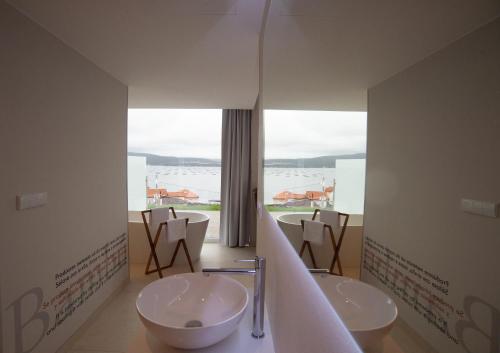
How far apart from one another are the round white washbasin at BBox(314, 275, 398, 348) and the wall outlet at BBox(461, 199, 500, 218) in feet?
0.50

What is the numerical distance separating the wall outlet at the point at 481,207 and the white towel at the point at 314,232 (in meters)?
0.28

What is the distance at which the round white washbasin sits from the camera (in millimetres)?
292

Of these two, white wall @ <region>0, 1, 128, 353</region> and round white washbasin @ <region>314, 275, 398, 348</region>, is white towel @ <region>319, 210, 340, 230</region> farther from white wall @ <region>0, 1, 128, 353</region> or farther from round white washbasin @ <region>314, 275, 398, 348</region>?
white wall @ <region>0, 1, 128, 353</region>

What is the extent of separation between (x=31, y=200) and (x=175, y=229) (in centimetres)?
163

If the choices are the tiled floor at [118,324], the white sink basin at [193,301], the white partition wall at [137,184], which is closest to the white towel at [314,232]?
the white sink basin at [193,301]

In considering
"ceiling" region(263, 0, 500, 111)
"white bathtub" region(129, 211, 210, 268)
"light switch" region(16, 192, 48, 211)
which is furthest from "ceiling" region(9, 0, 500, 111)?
"white bathtub" region(129, 211, 210, 268)

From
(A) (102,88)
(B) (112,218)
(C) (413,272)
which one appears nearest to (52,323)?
(B) (112,218)

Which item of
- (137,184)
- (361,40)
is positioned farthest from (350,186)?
(137,184)

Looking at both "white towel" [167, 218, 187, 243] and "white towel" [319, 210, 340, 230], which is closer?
"white towel" [319, 210, 340, 230]

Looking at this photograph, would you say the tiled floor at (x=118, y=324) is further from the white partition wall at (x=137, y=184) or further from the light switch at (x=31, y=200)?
the white partition wall at (x=137, y=184)

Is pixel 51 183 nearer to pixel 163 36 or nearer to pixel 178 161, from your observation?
pixel 163 36

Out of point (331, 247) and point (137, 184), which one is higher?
point (331, 247)

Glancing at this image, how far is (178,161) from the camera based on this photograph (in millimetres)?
4809

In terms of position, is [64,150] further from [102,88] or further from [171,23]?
[171,23]
